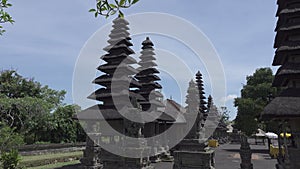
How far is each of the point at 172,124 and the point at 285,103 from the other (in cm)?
1643

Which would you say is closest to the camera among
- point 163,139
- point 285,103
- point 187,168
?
point 285,103

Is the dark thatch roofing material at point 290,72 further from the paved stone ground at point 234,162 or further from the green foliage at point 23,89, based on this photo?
the green foliage at point 23,89

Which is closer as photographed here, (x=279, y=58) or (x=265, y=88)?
(x=279, y=58)

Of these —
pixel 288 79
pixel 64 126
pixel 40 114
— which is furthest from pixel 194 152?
pixel 64 126

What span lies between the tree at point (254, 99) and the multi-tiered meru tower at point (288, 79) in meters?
12.5

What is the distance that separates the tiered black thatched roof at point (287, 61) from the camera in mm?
11992

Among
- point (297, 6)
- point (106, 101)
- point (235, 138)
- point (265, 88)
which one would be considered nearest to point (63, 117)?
point (106, 101)

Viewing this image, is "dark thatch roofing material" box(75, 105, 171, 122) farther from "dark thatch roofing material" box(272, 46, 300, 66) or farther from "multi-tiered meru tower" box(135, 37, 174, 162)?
"dark thatch roofing material" box(272, 46, 300, 66)

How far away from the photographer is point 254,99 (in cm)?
2984

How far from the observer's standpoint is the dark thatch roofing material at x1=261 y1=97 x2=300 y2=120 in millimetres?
11645

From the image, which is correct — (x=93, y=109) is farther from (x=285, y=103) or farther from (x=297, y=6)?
(x=297, y=6)

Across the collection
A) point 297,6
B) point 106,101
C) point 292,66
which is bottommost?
point 106,101

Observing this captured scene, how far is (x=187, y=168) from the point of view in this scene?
44.6ft

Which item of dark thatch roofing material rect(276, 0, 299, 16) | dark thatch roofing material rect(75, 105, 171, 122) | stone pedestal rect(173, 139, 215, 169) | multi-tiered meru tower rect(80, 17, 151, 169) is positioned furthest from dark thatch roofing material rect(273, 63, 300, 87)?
dark thatch roofing material rect(75, 105, 171, 122)
